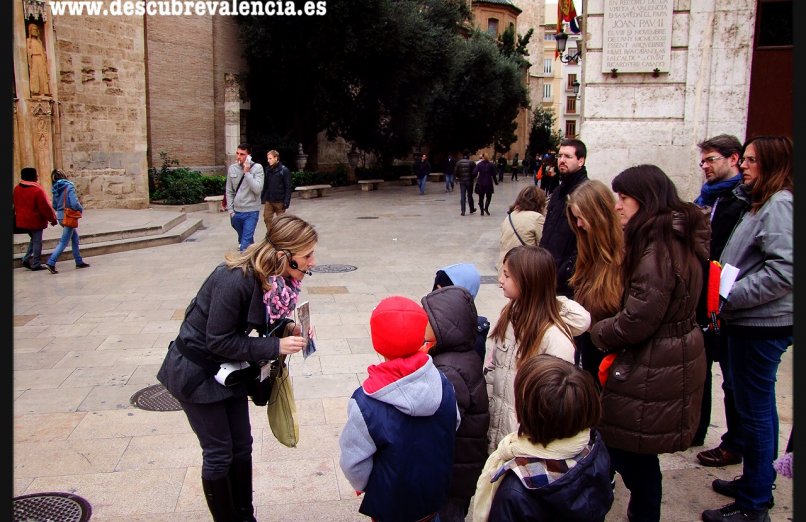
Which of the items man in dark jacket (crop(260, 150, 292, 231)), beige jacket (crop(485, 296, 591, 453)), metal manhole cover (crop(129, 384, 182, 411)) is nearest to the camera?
beige jacket (crop(485, 296, 591, 453))

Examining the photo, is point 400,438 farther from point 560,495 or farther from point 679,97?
point 679,97

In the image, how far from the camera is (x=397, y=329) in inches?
101

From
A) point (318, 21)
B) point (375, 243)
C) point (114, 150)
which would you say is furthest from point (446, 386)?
point (318, 21)

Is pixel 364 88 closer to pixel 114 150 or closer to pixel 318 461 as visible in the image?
pixel 114 150

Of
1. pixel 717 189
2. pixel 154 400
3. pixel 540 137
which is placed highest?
pixel 540 137

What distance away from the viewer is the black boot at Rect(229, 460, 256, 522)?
348cm

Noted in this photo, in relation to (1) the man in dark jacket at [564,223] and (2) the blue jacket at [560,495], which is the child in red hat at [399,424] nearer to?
(2) the blue jacket at [560,495]

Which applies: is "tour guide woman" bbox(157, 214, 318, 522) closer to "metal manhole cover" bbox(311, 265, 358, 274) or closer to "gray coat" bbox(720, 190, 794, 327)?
"gray coat" bbox(720, 190, 794, 327)

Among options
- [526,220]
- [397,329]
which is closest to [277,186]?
[526,220]

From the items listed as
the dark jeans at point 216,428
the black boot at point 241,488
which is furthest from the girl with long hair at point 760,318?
the dark jeans at point 216,428

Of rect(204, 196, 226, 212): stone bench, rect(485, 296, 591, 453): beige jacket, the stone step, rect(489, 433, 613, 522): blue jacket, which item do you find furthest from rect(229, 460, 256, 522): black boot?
rect(204, 196, 226, 212): stone bench

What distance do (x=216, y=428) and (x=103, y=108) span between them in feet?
56.3

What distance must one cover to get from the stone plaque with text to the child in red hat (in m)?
6.95

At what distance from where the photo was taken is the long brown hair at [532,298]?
3.04 metres
